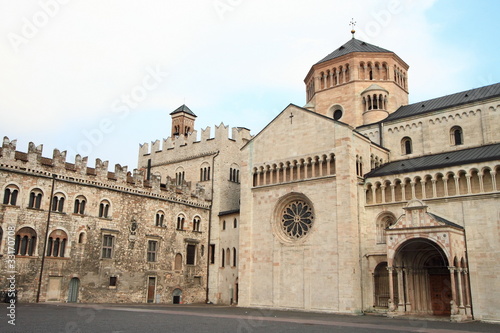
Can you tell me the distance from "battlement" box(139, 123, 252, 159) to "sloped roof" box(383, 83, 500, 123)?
17090mm

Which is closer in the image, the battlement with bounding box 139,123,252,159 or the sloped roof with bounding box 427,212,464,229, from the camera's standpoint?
the sloped roof with bounding box 427,212,464,229

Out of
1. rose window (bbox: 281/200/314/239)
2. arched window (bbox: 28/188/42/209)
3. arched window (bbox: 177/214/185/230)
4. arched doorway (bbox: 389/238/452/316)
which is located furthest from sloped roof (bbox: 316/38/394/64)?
arched window (bbox: 28/188/42/209)

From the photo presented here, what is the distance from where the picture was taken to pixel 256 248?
3791 centimetres

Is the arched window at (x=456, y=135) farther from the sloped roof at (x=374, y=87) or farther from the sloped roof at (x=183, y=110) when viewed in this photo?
the sloped roof at (x=183, y=110)

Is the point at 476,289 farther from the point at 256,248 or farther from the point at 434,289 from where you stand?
the point at 256,248

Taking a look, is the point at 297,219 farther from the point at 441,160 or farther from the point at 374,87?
the point at 374,87

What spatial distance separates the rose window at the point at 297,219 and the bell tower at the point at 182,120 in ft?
77.2

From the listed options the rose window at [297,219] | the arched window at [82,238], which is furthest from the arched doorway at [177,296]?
the rose window at [297,219]

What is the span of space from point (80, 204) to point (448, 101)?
3188 cm

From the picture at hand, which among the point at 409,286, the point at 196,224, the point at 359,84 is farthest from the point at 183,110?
the point at 409,286

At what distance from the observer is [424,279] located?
3155cm

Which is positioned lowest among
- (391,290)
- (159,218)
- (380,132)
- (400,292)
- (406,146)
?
(400,292)

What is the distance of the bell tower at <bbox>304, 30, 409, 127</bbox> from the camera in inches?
1687

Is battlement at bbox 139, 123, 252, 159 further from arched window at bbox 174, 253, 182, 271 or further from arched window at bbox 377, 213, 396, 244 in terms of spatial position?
arched window at bbox 377, 213, 396, 244
